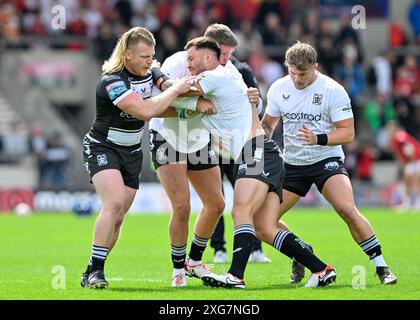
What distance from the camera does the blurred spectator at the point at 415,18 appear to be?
93.7 feet

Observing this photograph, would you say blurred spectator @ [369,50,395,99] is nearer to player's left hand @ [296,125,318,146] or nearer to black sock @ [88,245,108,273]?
player's left hand @ [296,125,318,146]

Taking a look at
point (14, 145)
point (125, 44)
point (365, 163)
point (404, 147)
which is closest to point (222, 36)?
point (125, 44)

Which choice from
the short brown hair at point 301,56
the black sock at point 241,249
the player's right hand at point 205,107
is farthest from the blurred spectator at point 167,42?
the black sock at point 241,249

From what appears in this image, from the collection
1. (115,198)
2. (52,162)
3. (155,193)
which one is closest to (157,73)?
(115,198)

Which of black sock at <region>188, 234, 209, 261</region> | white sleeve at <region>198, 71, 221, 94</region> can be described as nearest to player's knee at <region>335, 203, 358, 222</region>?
black sock at <region>188, 234, 209, 261</region>

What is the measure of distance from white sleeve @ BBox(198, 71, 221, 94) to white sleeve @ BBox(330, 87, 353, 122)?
1.26m

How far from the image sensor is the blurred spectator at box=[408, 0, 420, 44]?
28547 mm

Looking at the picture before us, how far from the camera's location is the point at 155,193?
2388 cm

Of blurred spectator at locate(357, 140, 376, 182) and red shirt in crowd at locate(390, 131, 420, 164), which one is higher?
red shirt in crowd at locate(390, 131, 420, 164)

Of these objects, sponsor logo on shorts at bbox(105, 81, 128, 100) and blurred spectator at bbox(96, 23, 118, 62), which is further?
blurred spectator at bbox(96, 23, 118, 62)

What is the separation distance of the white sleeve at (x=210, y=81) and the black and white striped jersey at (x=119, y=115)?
24.4 inches
